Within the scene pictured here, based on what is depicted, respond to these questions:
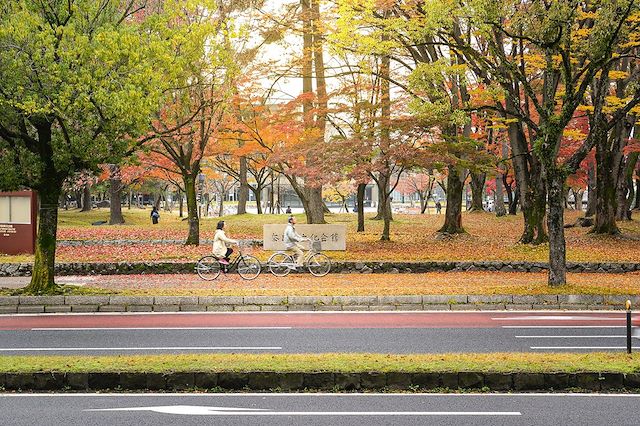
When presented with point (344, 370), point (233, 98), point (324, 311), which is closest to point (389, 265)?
point (324, 311)

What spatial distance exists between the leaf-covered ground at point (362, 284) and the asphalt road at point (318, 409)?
28.9 feet

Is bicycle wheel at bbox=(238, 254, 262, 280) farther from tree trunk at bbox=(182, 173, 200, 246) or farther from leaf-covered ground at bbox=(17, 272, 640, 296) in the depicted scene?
tree trunk at bbox=(182, 173, 200, 246)

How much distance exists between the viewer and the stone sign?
2797 cm

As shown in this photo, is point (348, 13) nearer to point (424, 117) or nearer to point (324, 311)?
point (424, 117)

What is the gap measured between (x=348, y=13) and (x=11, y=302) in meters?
14.7

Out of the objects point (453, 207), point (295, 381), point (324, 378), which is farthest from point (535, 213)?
point (295, 381)

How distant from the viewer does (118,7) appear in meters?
18.5

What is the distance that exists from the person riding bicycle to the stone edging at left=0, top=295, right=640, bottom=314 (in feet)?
18.3

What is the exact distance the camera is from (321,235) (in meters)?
28.0

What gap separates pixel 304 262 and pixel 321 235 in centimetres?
396

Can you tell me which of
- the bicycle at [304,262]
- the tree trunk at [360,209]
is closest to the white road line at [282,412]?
the bicycle at [304,262]

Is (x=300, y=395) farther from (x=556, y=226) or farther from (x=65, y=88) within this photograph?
(x=556, y=226)

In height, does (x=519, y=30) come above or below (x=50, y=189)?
above

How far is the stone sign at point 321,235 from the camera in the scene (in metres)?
28.0
